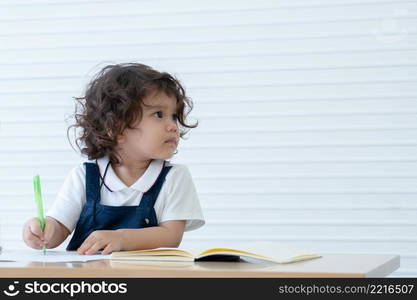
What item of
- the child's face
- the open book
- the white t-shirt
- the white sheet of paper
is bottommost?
Result: the white sheet of paper

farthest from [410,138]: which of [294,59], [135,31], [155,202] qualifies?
[155,202]

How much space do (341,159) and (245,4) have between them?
0.70 metres

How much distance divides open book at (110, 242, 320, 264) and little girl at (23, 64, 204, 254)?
14.9 inches

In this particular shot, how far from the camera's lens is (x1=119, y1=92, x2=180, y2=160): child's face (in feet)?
7.07

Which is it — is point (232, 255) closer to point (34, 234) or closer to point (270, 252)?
point (270, 252)

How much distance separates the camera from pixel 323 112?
11.2ft

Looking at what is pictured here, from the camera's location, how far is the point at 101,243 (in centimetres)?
182

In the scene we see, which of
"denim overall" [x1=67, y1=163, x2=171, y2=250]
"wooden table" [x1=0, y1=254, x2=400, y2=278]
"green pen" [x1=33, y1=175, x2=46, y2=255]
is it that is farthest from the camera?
"denim overall" [x1=67, y1=163, x2=171, y2=250]

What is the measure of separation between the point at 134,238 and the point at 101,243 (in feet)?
0.42

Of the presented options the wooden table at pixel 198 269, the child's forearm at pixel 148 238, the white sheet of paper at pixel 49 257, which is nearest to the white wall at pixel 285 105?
the child's forearm at pixel 148 238

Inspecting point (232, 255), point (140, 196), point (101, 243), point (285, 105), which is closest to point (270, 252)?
point (232, 255)

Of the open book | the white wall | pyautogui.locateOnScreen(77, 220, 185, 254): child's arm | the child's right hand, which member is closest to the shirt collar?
pyautogui.locateOnScreen(77, 220, 185, 254): child's arm

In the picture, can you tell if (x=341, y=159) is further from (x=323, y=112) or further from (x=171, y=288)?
(x=171, y=288)

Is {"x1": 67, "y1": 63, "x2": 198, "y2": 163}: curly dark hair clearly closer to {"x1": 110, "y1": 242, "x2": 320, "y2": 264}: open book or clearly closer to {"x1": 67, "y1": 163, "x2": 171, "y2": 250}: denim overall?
{"x1": 67, "y1": 163, "x2": 171, "y2": 250}: denim overall
